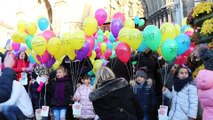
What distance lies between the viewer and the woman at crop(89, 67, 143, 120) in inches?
140

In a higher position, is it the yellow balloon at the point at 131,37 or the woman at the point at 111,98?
the yellow balloon at the point at 131,37

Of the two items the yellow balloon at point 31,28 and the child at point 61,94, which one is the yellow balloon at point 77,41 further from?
the yellow balloon at point 31,28

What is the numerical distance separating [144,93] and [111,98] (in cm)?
238

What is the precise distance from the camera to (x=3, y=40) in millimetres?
21734

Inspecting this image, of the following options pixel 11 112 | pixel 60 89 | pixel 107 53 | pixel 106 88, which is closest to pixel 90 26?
pixel 107 53

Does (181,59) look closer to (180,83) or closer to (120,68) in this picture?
(120,68)

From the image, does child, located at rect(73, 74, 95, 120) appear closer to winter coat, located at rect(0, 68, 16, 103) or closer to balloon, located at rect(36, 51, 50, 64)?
balloon, located at rect(36, 51, 50, 64)

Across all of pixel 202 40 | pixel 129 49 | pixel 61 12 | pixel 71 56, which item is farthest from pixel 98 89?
pixel 61 12

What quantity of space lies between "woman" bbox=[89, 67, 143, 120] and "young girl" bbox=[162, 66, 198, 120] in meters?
1.68

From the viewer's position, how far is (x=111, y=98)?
3.56m

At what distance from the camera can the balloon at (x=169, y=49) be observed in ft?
20.3

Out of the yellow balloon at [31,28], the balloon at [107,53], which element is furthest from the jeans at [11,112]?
the yellow balloon at [31,28]

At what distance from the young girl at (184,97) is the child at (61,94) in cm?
234

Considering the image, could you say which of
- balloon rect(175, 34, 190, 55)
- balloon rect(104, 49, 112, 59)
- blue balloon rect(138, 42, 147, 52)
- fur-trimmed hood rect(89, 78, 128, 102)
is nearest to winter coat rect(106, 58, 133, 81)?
blue balloon rect(138, 42, 147, 52)
